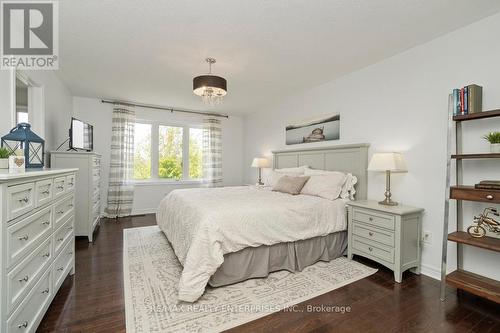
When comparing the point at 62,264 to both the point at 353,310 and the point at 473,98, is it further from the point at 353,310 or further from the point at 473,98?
the point at 473,98

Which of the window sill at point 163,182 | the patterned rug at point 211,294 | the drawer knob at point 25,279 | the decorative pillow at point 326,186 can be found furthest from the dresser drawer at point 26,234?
the window sill at point 163,182

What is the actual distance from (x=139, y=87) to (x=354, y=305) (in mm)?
4193

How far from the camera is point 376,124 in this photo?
2.93m

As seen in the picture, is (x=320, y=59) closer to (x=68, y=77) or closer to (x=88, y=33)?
(x=88, y=33)

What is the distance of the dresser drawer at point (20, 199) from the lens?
1137mm

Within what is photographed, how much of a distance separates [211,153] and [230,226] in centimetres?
375

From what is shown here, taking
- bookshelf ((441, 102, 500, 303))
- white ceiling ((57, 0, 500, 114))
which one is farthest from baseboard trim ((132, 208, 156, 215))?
bookshelf ((441, 102, 500, 303))

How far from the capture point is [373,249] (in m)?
2.44

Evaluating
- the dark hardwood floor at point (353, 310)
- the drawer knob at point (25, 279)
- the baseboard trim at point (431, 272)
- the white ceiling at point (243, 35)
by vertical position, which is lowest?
the dark hardwood floor at point (353, 310)


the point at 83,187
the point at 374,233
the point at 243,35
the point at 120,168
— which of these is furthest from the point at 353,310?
the point at 120,168

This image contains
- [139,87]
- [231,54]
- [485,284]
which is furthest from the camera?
[139,87]

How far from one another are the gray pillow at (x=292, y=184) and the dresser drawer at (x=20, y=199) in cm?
261

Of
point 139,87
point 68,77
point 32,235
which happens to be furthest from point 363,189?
point 68,77

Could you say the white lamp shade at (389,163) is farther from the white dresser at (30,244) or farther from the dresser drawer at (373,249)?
→ the white dresser at (30,244)
